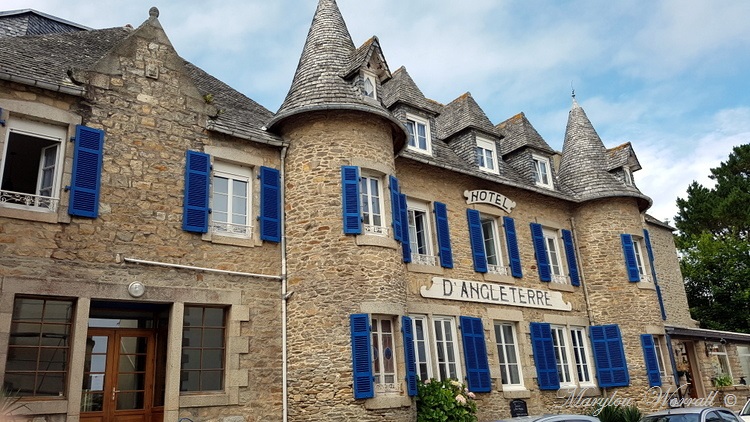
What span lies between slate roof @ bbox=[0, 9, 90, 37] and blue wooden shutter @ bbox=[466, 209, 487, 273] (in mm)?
11010

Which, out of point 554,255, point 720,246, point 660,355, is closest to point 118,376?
point 554,255

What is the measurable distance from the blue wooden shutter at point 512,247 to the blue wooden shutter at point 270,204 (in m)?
6.12

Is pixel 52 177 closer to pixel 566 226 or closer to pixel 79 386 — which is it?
pixel 79 386

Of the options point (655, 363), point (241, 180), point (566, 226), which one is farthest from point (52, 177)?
point (655, 363)

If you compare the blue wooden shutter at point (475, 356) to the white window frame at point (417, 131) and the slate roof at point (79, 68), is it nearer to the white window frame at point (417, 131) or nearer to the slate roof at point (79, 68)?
the white window frame at point (417, 131)

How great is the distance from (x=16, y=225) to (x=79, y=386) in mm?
2433

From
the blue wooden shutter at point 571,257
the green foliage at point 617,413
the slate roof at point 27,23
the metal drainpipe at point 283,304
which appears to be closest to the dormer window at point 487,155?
the blue wooden shutter at point 571,257

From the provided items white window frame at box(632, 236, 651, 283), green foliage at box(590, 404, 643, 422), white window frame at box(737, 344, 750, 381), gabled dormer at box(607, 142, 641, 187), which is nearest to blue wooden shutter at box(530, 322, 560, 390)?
green foliage at box(590, 404, 643, 422)

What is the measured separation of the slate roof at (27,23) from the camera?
1349 cm

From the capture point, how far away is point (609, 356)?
14.9 meters

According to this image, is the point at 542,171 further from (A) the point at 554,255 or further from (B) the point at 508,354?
(B) the point at 508,354

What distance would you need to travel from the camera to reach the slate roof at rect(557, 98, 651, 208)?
1633 centimetres

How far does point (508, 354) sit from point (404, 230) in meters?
4.01

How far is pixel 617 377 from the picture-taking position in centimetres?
1465
